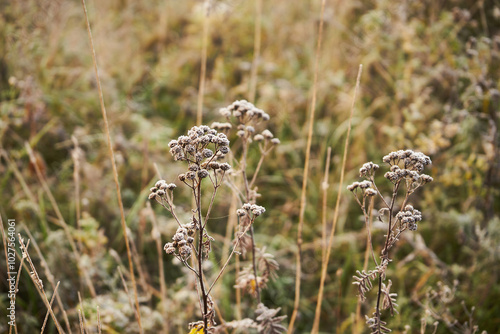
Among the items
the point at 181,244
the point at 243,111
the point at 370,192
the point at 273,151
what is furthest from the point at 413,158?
the point at 273,151

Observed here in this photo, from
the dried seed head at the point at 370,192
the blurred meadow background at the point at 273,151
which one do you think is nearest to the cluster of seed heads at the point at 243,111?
the dried seed head at the point at 370,192

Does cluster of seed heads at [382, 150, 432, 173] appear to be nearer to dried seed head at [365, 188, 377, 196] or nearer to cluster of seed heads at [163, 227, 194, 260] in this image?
Result: dried seed head at [365, 188, 377, 196]

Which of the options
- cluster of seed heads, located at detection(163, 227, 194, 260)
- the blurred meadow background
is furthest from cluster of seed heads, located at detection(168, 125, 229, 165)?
the blurred meadow background

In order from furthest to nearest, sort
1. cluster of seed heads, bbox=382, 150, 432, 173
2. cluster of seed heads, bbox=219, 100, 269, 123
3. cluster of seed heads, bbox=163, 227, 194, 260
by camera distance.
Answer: cluster of seed heads, bbox=219, 100, 269, 123, cluster of seed heads, bbox=382, 150, 432, 173, cluster of seed heads, bbox=163, 227, 194, 260

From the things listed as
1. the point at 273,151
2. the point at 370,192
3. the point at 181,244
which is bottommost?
the point at 273,151

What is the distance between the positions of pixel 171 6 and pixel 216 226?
3.41m

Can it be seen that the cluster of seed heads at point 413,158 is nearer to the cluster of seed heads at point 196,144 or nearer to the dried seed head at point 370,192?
the dried seed head at point 370,192

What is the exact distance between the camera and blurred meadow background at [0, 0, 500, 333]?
7.89ft

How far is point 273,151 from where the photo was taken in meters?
3.63

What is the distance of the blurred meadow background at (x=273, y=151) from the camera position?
2.40 meters

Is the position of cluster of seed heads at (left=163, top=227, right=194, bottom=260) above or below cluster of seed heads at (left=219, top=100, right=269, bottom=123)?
below

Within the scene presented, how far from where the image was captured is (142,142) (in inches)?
126

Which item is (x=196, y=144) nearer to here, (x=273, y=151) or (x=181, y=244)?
(x=181, y=244)

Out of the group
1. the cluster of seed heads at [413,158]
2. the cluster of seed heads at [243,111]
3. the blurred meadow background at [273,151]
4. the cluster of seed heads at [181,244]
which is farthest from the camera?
the blurred meadow background at [273,151]
